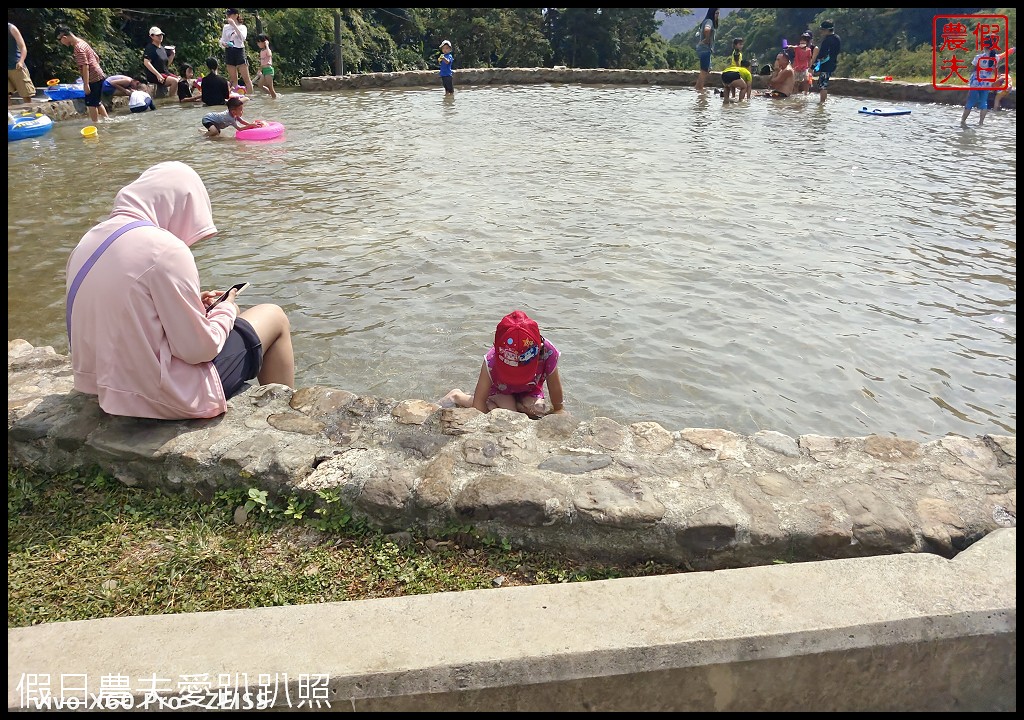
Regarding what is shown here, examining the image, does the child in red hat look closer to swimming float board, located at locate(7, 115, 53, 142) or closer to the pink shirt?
the pink shirt

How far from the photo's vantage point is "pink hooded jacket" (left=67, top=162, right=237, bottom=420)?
2930 mm

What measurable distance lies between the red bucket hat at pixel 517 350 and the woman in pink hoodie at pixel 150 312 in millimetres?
1558

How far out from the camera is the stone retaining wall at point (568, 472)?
2.66m

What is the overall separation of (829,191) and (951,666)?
8.48m

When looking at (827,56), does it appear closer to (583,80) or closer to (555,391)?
(583,80)

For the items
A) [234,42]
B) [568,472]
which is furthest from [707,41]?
[568,472]

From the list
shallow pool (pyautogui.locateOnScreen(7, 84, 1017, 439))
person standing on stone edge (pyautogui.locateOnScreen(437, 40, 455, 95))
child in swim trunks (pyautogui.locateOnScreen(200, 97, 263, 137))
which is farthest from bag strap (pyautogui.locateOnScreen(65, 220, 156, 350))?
person standing on stone edge (pyautogui.locateOnScreen(437, 40, 455, 95))

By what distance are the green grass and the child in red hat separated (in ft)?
5.43

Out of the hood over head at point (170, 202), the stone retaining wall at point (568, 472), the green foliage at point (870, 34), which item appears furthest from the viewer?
the green foliage at point (870, 34)

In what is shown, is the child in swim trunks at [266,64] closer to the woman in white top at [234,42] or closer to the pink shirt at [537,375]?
the woman in white top at [234,42]

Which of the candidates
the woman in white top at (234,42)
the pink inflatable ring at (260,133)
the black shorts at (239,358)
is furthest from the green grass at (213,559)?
the woman in white top at (234,42)

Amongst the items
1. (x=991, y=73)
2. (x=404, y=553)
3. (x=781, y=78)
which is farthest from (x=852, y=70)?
(x=404, y=553)

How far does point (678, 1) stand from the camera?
3023 centimetres

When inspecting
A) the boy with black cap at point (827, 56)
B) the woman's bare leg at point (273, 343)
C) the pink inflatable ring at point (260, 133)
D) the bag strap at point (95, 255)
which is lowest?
the woman's bare leg at point (273, 343)
